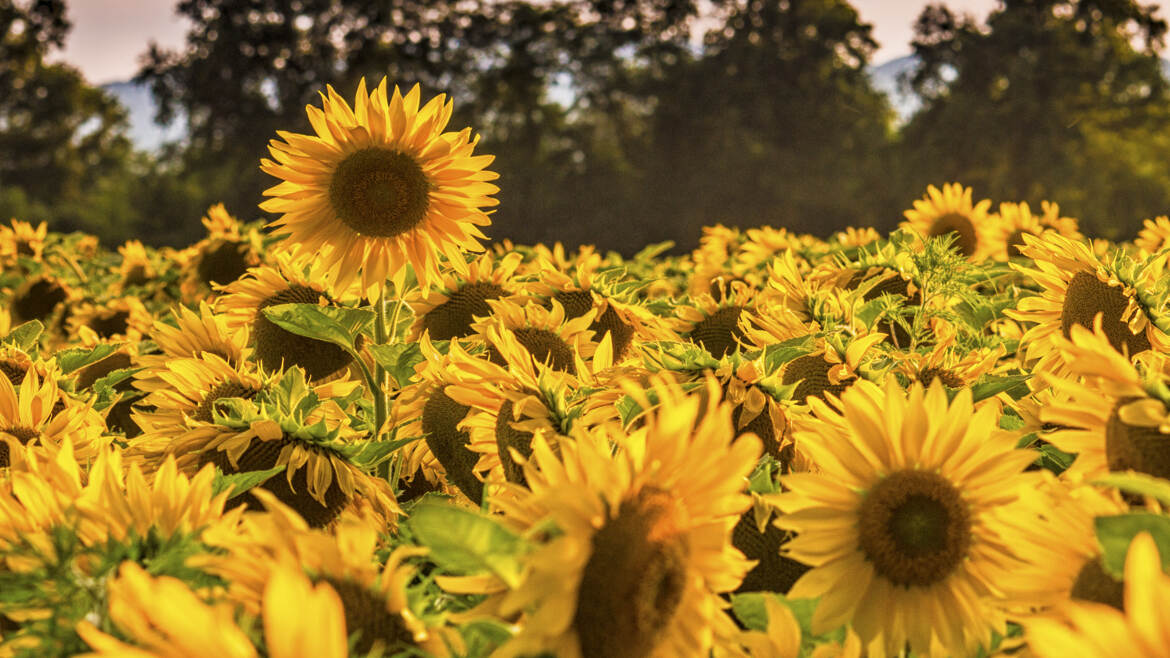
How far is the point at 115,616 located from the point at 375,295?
1151mm

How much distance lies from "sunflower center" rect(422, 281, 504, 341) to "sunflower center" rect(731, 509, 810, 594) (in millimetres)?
1130

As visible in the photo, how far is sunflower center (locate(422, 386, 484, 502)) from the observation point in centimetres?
150

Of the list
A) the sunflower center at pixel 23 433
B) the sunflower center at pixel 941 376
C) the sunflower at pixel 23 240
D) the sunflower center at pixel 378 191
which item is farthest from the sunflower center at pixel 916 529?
the sunflower at pixel 23 240

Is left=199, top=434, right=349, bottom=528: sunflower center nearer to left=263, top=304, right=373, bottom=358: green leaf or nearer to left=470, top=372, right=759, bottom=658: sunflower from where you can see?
left=263, top=304, right=373, bottom=358: green leaf

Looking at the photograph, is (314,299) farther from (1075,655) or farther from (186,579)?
(1075,655)

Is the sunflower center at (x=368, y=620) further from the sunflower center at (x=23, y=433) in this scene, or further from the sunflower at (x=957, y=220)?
the sunflower at (x=957, y=220)

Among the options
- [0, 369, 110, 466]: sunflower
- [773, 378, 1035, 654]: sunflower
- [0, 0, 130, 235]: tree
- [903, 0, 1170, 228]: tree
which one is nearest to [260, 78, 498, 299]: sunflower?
[0, 369, 110, 466]: sunflower

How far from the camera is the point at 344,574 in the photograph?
2.50 ft

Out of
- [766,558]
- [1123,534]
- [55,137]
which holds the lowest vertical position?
[1123,534]

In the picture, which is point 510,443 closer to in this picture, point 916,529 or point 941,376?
point 916,529

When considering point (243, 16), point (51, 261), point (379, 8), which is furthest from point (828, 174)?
point (51, 261)

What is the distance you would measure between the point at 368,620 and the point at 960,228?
353cm

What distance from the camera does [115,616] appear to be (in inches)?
24.0

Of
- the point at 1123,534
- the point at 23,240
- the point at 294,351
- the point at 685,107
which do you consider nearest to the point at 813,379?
the point at 1123,534
